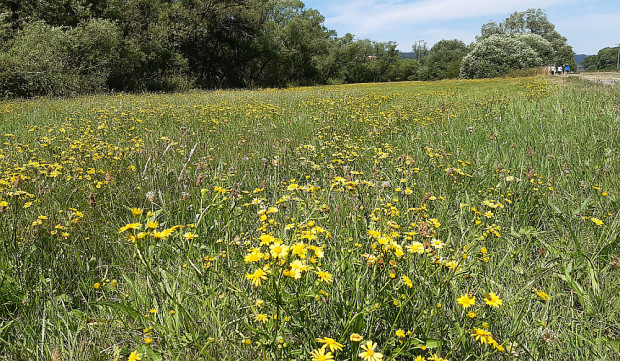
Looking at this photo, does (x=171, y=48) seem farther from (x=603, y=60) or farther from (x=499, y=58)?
(x=603, y=60)

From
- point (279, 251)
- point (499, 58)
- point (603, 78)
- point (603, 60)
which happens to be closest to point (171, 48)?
point (499, 58)

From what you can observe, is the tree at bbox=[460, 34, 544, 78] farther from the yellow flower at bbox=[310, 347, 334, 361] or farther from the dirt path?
the yellow flower at bbox=[310, 347, 334, 361]

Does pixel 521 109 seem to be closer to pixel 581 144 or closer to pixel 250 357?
pixel 581 144

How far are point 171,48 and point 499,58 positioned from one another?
89.1 feet

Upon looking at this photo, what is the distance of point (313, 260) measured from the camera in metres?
1.14

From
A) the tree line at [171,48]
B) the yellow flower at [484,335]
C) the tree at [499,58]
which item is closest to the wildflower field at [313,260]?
the yellow flower at [484,335]

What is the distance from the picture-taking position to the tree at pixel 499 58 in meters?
32.3

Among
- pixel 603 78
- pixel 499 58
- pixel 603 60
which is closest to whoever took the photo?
pixel 603 78

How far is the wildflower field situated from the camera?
127 centimetres

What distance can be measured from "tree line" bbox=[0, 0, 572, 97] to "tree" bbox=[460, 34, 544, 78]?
0.29 feet

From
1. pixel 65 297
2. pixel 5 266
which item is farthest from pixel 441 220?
pixel 5 266

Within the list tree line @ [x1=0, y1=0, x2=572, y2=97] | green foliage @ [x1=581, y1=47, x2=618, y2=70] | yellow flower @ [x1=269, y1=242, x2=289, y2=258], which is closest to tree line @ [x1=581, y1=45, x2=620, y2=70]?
green foliage @ [x1=581, y1=47, x2=618, y2=70]

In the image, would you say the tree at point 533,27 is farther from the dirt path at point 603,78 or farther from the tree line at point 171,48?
A: the dirt path at point 603,78

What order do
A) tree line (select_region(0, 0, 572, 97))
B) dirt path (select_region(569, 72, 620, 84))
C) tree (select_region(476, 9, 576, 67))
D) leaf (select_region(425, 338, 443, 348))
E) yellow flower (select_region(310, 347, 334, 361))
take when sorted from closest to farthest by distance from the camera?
yellow flower (select_region(310, 347, 334, 361)) < leaf (select_region(425, 338, 443, 348)) < tree line (select_region(0, 0, 572, 97)) < dirt path (select_region(569, 72, 620, 84)) < tree (select_region(476, 9, 576, 67))
